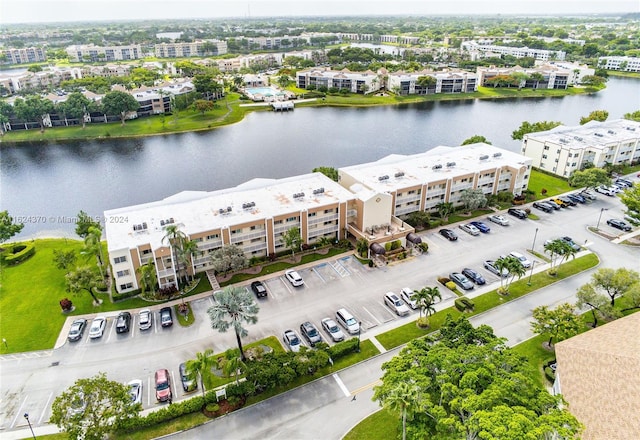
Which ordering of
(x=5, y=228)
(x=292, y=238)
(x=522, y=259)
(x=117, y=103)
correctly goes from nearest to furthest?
(x=292, y=238) < (x=522, y=259) < (x=5, y=228) < (x=117, y=103)

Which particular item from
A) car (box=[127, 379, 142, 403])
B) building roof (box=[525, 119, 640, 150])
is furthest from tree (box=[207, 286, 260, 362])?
building roof (box=[525, 119, 640, 150])

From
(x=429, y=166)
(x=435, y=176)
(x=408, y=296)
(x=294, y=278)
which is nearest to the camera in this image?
(x=408, y=296)

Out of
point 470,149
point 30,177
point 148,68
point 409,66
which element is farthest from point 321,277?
point 148,68

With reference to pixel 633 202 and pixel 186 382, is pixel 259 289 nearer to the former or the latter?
pixel 186 382

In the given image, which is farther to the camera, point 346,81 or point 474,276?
point 346,81

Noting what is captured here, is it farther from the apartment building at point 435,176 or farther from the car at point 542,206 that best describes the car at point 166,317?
the car at point 542,206

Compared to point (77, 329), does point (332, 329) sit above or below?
above

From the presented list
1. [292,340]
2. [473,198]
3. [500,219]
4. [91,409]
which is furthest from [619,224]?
[91,409]
